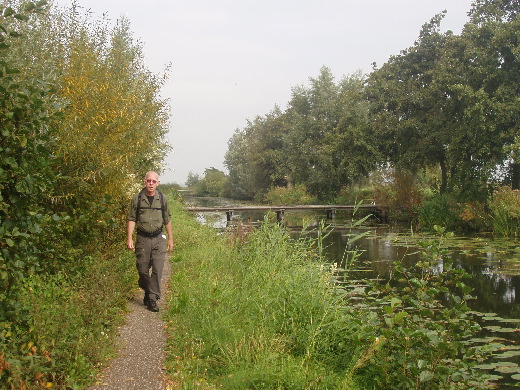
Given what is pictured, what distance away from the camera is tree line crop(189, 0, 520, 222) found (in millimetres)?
26203

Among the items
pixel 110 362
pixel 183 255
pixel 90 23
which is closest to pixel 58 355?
pixel 110 362

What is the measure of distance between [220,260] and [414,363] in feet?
21.4

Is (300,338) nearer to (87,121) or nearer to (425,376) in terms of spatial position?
(425,376)

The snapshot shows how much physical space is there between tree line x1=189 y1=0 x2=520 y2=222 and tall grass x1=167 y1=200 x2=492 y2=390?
20029mm

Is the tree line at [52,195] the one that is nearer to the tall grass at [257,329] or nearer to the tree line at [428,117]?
the tall grass at [257,329]

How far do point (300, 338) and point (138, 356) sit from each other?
191 centimetres

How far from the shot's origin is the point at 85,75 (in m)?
9.66

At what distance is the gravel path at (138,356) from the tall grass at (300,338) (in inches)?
6.6

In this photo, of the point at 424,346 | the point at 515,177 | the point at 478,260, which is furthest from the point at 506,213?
the point at 424,346

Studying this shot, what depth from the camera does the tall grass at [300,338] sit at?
535cm

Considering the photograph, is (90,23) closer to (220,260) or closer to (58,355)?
(220,260)

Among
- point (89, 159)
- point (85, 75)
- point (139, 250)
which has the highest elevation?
point (85, 75)

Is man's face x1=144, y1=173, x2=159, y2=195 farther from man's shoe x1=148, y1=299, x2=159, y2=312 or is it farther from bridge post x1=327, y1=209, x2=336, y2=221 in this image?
bridge post x1=327, y1=209, x2=336, y2=221

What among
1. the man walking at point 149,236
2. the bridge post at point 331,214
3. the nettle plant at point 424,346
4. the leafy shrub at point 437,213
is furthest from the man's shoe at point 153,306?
the bridge post at point 331,214
